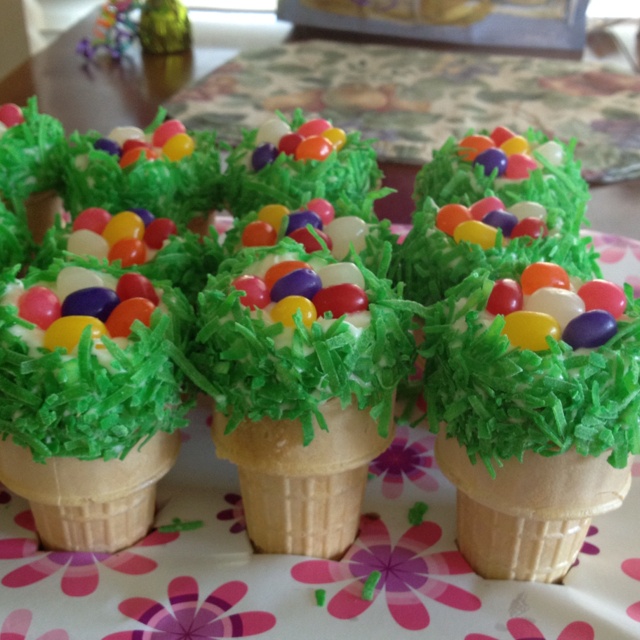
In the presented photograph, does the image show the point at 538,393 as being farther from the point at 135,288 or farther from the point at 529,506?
the point at 135,288

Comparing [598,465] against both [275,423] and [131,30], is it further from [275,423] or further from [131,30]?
[131,30]

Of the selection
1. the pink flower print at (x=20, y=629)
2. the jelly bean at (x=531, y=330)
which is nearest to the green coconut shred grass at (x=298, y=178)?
the jelly bean at (x=531, y=330)

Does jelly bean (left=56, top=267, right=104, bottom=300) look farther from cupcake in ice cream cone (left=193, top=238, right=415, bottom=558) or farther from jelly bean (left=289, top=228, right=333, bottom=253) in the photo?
jelly bean (left=289, top=228, right=333, bottom=253)

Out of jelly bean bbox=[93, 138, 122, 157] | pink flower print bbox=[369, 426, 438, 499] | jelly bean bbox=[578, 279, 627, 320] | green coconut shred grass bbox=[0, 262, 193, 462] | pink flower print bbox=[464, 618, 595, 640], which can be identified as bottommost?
pink flower print bbox=[369, 426, 438, 499]

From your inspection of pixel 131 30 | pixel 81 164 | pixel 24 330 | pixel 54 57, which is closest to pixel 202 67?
pixel 131 30

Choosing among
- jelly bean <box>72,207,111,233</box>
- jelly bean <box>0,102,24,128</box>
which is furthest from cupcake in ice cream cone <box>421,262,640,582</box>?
jelly bean <box>0,102,24,128</box>
